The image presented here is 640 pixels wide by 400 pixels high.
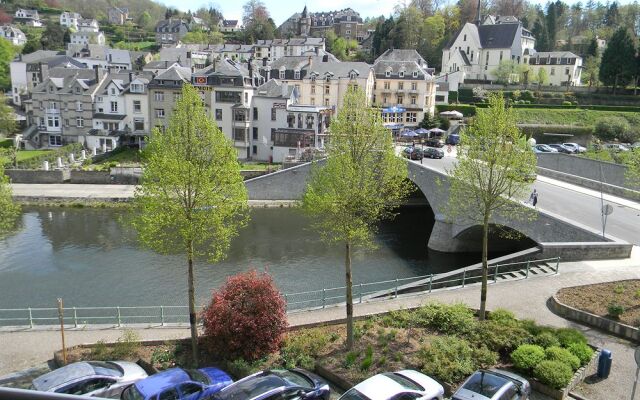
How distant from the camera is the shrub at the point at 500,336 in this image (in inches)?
587

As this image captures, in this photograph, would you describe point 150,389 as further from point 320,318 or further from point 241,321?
point 320,318

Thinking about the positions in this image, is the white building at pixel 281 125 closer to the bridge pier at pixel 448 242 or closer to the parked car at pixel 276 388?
the bridge pier at pixel 448 242

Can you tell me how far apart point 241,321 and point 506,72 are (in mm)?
76081

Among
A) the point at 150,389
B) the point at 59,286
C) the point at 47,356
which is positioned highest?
the point at 150,389

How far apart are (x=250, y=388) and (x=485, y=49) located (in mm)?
86151

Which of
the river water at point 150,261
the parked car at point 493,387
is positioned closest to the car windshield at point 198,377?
the parked car at point 493,387

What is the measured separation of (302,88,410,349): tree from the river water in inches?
469

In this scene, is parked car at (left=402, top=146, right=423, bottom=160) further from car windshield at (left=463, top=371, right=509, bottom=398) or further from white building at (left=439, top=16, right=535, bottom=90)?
white building at (left=439, top=16, right=535, bottom=90)

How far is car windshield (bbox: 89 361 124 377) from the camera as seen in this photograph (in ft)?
44.3

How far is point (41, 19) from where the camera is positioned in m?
156

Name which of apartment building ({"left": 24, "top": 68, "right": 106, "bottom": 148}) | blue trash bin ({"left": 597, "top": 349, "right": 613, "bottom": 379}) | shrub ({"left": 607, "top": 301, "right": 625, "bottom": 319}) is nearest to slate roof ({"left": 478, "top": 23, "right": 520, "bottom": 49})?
apartment building ({"left": 24, "top": 68, "right": 106, "bottom": 148})

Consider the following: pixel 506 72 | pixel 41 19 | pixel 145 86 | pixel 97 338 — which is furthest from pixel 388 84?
pixel 41 19

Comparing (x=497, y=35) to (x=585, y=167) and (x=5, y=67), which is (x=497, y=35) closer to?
(x=585, y=167)

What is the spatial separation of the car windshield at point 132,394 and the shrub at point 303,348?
395 cm
